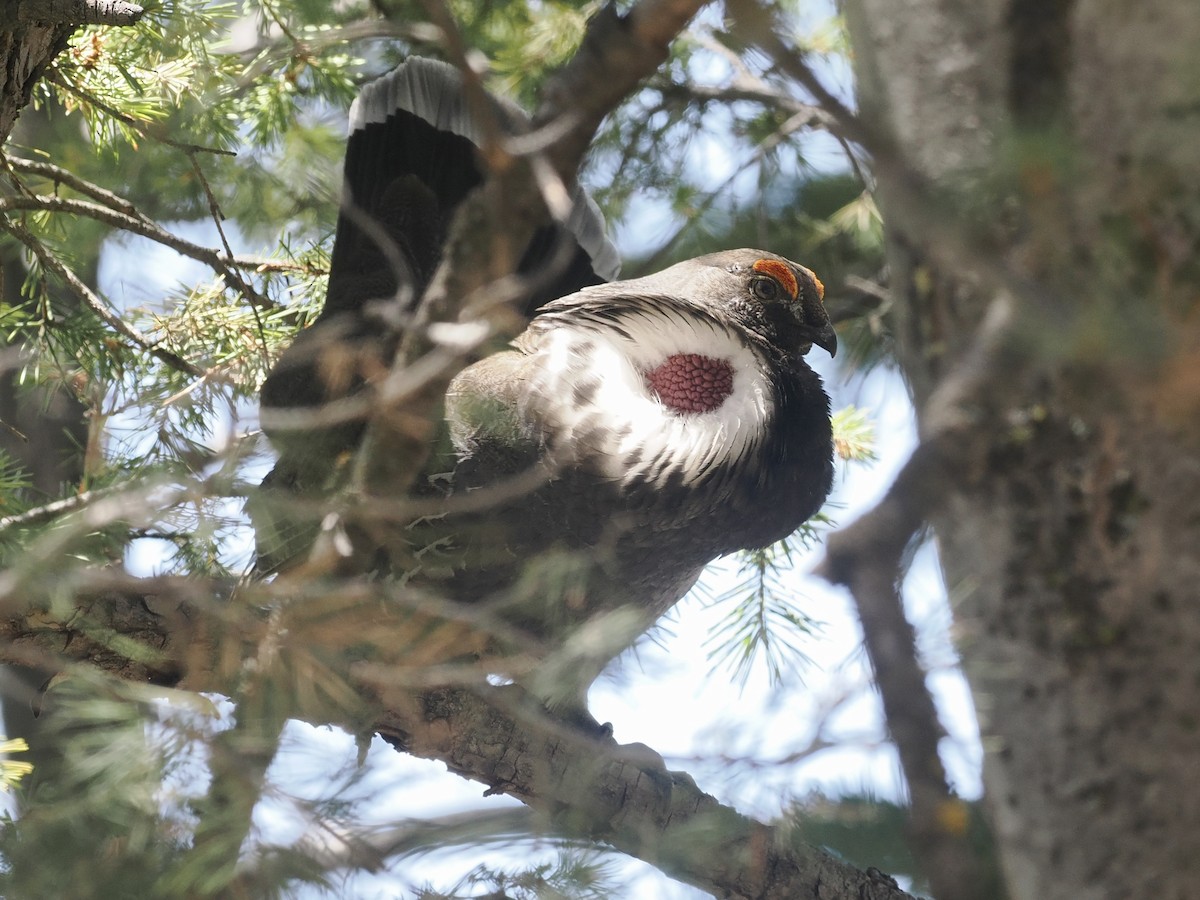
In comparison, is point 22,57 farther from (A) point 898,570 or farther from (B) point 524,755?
(A) point 898,570

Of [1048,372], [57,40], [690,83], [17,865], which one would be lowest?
[17,865]

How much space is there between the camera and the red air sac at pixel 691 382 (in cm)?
249

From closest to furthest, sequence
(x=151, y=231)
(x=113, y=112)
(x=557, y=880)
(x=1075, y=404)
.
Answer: (x=1075, y=404) < (x=557, y=880) < (x=113, y=112) < (x=151, y=231)

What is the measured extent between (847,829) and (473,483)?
114 centimetres

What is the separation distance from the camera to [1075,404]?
0.98 m

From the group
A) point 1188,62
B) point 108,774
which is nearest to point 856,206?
point 1188,62

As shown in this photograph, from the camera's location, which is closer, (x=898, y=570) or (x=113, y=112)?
(x=898, y=570)

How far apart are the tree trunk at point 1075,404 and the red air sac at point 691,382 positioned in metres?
1.45

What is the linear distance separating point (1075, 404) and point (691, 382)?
1.55m

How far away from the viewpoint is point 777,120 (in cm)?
355

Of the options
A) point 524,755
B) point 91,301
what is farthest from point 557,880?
point 91,301

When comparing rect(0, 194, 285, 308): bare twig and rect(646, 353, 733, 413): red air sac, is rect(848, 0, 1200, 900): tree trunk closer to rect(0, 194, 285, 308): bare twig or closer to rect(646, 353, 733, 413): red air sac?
rect(646, 353, 733, 413): red air sac

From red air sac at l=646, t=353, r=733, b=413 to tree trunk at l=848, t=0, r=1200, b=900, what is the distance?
57.1 inches

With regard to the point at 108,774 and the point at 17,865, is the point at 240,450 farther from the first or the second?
the point at 17,865
